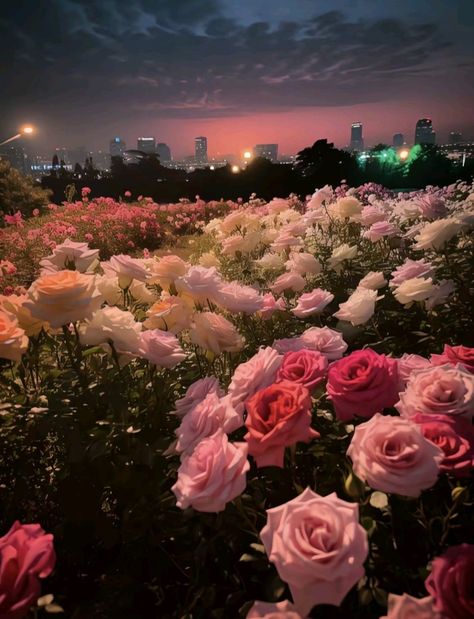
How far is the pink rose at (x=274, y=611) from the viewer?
825mm

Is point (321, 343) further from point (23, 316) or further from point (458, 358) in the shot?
point (23, 316)

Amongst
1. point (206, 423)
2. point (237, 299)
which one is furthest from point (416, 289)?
point (206, 423)

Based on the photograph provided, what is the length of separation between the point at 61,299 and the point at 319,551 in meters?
1.00

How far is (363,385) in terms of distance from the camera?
116 cm

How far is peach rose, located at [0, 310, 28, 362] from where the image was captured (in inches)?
54.3

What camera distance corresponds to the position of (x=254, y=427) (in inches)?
40.8

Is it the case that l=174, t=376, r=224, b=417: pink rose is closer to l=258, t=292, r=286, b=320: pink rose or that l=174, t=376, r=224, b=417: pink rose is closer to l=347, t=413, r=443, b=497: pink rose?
l=347, t=413, r=443, b=497: pink rose

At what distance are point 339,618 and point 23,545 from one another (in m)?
0.73

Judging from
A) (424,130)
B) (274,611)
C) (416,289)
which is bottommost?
(274,611)

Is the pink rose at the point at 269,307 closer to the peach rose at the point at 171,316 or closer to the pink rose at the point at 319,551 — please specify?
the peach rose at the point at 171,316

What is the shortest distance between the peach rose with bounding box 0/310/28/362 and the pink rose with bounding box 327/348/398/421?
1011 mm

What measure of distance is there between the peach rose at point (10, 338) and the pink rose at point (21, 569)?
636mm

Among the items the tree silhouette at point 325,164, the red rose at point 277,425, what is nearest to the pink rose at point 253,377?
the red rose at point 277,425

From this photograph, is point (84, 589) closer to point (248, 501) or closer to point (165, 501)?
point (165, 501)
